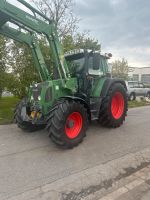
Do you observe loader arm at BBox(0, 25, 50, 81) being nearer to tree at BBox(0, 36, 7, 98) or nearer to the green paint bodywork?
the green paint bodywork

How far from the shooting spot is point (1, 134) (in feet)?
18.1

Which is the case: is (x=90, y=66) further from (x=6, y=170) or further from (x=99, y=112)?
(x=6, y=170)

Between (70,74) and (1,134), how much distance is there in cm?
263

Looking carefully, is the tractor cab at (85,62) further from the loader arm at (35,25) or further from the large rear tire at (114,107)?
the large rear tire at (114,107)

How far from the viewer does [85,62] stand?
5.68 metres

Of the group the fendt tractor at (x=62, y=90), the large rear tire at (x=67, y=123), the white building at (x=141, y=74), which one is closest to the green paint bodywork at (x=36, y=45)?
the fendt tractor at (x=62, y=90)

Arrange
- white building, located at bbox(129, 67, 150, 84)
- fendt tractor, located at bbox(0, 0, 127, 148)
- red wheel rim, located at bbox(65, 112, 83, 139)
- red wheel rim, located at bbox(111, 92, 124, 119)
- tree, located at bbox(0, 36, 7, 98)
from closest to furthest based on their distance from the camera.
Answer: fendt tractor, located at bbox(0, 0, 127, 148)
red wheel rim, located at bbox(65, 112, 83, 139)
red wheel rim, located at bbox(111, 92, 124, 119)
tree, located at bbox(0, 36, 7, 98)
white building, located at bbox(129, 67, 150, 84)

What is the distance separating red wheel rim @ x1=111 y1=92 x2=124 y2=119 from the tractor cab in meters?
0.94

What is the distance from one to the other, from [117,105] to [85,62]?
6.31 feet

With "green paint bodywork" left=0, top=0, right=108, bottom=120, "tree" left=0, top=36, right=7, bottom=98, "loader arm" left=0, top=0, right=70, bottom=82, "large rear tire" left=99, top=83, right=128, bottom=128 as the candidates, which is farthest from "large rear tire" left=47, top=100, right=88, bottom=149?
"tree" left=0, top=36, right=7, bottom=98

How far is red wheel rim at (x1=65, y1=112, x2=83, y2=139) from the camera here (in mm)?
4633

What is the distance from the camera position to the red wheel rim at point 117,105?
6.37m

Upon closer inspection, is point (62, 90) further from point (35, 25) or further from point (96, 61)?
point (35, 25)

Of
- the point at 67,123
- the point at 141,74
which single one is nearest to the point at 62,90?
the point at 67,123
